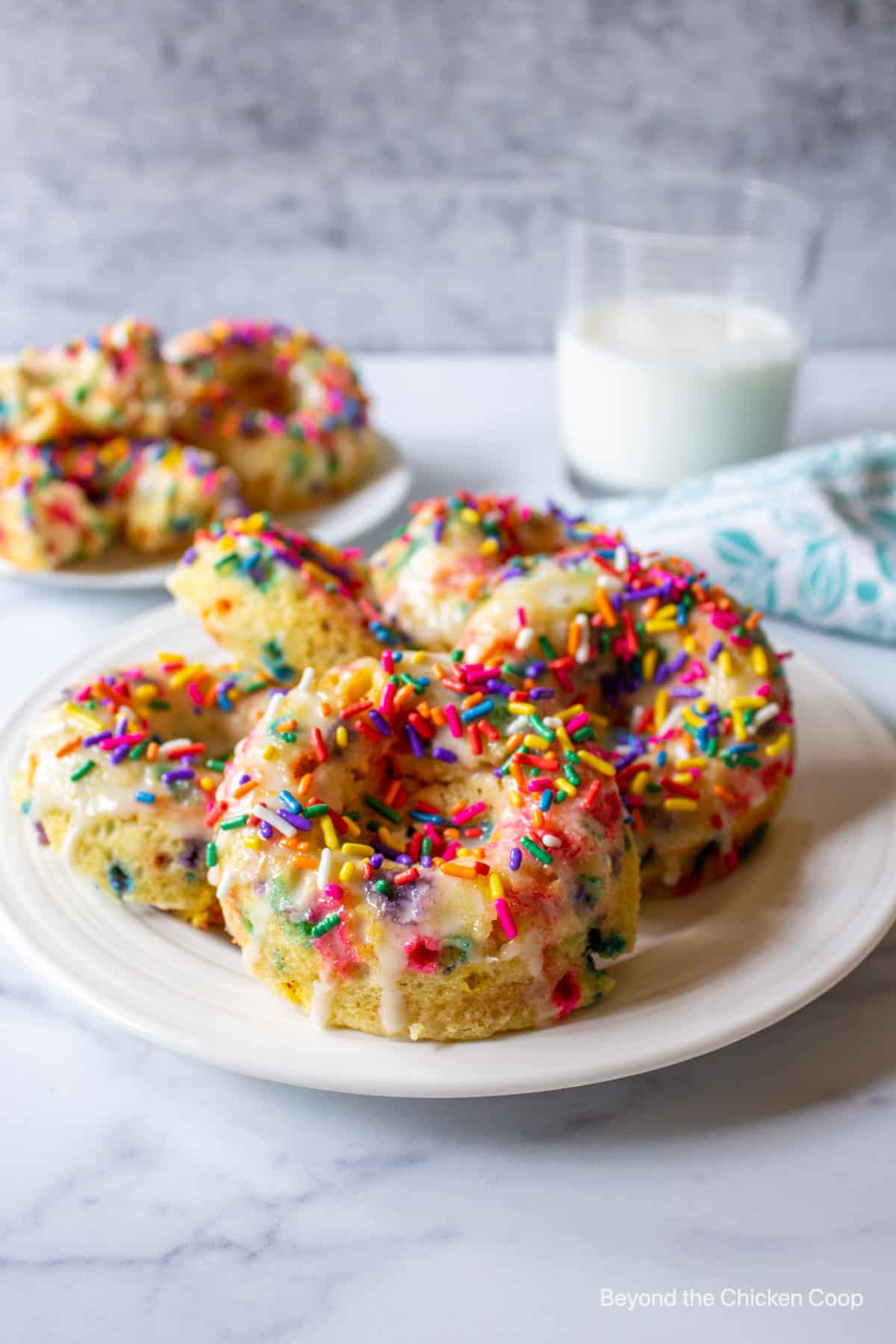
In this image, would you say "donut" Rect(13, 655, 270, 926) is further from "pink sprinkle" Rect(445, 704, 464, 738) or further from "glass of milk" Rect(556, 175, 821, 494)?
"glass of milk" Rect(556, 175, 821, 494)

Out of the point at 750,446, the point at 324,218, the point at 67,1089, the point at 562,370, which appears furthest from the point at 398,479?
the point at 67,1089

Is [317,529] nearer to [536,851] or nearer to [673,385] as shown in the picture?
[673,385]

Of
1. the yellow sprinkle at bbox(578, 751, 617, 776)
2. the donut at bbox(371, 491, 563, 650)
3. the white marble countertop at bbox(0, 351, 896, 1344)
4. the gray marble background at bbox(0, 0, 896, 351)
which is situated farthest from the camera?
the gray marble background at bbox(0, 0, 896, 351)

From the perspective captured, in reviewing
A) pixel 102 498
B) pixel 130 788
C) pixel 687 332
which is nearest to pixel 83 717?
pixel 130 788

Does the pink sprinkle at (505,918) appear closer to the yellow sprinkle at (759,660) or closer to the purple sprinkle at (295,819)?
the purple sprinkle at (295,819)

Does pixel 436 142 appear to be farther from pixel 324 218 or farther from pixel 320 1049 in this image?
pixel 320 1049

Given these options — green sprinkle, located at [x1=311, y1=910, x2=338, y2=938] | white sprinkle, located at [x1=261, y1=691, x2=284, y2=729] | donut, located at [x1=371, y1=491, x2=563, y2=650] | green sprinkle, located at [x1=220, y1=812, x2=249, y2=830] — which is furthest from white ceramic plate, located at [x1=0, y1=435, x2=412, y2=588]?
green sprinkle, located at [x1=311, y1=910, x2=338, y2=938]
